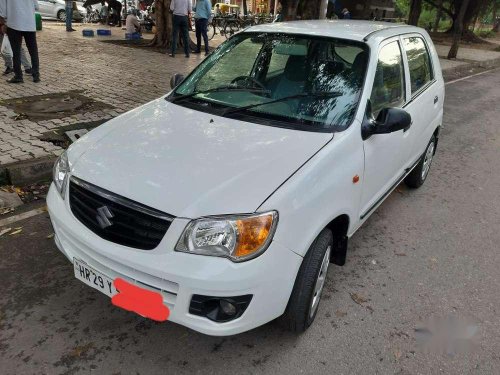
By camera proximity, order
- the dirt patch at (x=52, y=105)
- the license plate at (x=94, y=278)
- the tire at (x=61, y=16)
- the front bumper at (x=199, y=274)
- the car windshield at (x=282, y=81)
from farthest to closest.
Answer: the tire at (x=61, y=16) → the dirt patch at (x=52, y=105) → the car windshield at (x=282, y=81) → the license plate at (x=94, y=278) → the front bumper at (x=199, y=274)

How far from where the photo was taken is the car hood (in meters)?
2.16

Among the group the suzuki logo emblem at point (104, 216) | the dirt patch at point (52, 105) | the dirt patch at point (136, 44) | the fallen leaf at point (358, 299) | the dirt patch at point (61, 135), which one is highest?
the suzuki logo emblem at point (104, 216)

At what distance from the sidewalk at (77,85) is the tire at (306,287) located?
10.7 ft

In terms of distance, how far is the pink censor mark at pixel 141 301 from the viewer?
215 cm

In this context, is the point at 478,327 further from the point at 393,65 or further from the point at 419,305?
the point at 393,65

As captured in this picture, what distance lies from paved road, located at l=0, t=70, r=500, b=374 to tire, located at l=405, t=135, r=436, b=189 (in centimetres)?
74

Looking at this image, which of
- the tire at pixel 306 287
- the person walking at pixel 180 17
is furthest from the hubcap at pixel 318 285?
the person walking at pixel 180 17

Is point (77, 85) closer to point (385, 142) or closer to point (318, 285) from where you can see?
point (385, 142)

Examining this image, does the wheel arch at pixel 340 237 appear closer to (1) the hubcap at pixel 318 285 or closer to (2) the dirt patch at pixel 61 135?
(1) the hubcap at pixel 318 285

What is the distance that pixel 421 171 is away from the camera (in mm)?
4875

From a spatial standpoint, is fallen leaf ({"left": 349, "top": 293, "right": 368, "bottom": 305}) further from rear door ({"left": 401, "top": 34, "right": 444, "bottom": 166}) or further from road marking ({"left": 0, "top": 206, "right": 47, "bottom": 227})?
road marking ({"left": 0, "top": 206, "right": 47, "bottom": 227})

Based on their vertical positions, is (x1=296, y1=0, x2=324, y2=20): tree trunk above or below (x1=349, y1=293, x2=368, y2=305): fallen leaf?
above

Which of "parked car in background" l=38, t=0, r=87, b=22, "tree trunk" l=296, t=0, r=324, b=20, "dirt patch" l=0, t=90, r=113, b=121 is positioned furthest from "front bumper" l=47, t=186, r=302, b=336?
"parked car in background" l=38, t=0, r=87, b=22

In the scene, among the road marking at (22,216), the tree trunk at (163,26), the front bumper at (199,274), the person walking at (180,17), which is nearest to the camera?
the front bumper at (199,274)
